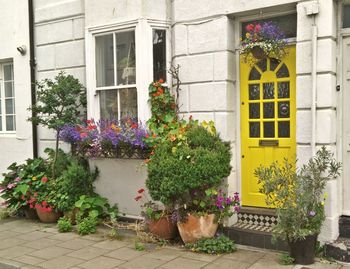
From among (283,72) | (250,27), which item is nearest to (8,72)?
(250,27)

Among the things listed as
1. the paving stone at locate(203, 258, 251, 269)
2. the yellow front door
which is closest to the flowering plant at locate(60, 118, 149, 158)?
the yellow front door

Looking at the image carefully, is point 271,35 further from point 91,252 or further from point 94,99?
point 91,252

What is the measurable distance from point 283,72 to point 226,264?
278 cm

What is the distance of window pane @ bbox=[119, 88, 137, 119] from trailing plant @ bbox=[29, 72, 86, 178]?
880 millimetres

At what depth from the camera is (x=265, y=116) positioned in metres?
6.20

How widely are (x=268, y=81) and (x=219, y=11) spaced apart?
1246 mm

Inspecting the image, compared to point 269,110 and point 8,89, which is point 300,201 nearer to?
point 269,110

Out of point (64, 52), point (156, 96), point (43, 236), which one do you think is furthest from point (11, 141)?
point (156, 96)

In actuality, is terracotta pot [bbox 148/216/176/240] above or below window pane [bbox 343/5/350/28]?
below

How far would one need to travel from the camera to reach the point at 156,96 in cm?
661

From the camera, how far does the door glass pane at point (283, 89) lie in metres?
6.00

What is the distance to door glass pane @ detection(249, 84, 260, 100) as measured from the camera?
624 cm

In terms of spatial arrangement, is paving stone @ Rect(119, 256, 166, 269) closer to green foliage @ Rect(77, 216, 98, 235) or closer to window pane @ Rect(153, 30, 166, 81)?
green foliage @ Rect(77, 216, 98, 235)

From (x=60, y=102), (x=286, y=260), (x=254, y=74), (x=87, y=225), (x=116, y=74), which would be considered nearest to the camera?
(x=286, y=260)
